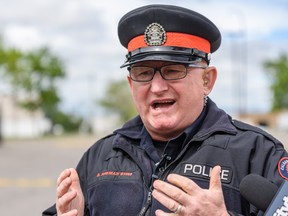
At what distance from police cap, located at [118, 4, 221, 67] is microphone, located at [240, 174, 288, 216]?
1.94ft

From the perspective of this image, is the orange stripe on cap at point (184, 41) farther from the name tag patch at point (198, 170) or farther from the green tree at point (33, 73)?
the green tree at point (33, 73)

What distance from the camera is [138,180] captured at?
102 inches

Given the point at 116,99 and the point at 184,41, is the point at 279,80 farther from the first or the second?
the point at 184,41

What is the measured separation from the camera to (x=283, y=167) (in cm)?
227

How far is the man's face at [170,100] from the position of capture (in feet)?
8.11

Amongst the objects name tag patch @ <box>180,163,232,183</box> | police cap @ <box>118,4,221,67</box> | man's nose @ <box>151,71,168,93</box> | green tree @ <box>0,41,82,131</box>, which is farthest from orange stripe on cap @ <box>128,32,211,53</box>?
green tree @ <box>0,41,82,131</box>

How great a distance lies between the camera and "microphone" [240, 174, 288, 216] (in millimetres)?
2008

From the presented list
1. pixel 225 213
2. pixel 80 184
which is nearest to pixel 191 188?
pixel 225 213

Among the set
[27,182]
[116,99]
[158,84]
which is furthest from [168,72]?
[116,99]

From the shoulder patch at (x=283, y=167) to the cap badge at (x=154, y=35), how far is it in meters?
0.70

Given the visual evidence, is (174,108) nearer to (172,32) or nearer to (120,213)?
(172,32)

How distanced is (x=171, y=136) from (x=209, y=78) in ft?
1.01

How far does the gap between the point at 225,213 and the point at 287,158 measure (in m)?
0.41

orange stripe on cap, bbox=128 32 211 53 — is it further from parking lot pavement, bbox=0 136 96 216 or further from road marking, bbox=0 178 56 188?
road marking, bbox=0 178 56 188
